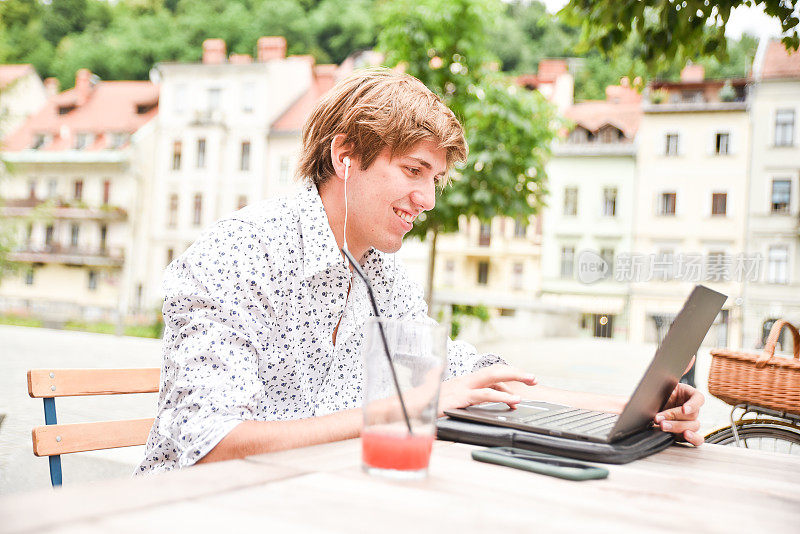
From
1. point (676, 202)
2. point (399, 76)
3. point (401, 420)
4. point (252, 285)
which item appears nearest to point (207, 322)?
point (252, 285)

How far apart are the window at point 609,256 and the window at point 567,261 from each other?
1103mm

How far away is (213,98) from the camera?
1201 inches

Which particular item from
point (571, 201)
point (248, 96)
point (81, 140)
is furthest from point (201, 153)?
point (571, 201)

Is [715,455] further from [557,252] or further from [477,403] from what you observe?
[557,252]

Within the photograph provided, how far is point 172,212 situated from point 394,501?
3150 cm

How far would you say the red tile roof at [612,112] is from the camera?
2808 cm

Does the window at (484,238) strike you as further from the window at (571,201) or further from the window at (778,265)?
the window at (778,265)

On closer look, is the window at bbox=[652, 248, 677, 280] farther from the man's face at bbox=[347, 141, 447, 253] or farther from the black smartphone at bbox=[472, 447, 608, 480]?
the black smartphone at bbox=[472, 447, 608, 480]

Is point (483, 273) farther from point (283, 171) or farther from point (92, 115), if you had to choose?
point (92, 115)

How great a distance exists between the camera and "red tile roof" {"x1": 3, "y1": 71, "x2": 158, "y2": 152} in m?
32.6

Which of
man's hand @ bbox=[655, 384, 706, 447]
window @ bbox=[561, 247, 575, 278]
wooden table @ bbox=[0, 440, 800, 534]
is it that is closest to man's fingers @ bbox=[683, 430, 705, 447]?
man's hand @ bbox=[655, 384, 706, 447]

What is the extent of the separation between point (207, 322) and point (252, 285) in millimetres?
143

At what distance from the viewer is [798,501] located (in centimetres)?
95

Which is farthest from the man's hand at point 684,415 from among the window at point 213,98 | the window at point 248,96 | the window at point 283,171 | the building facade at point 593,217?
the window at point 213,98
